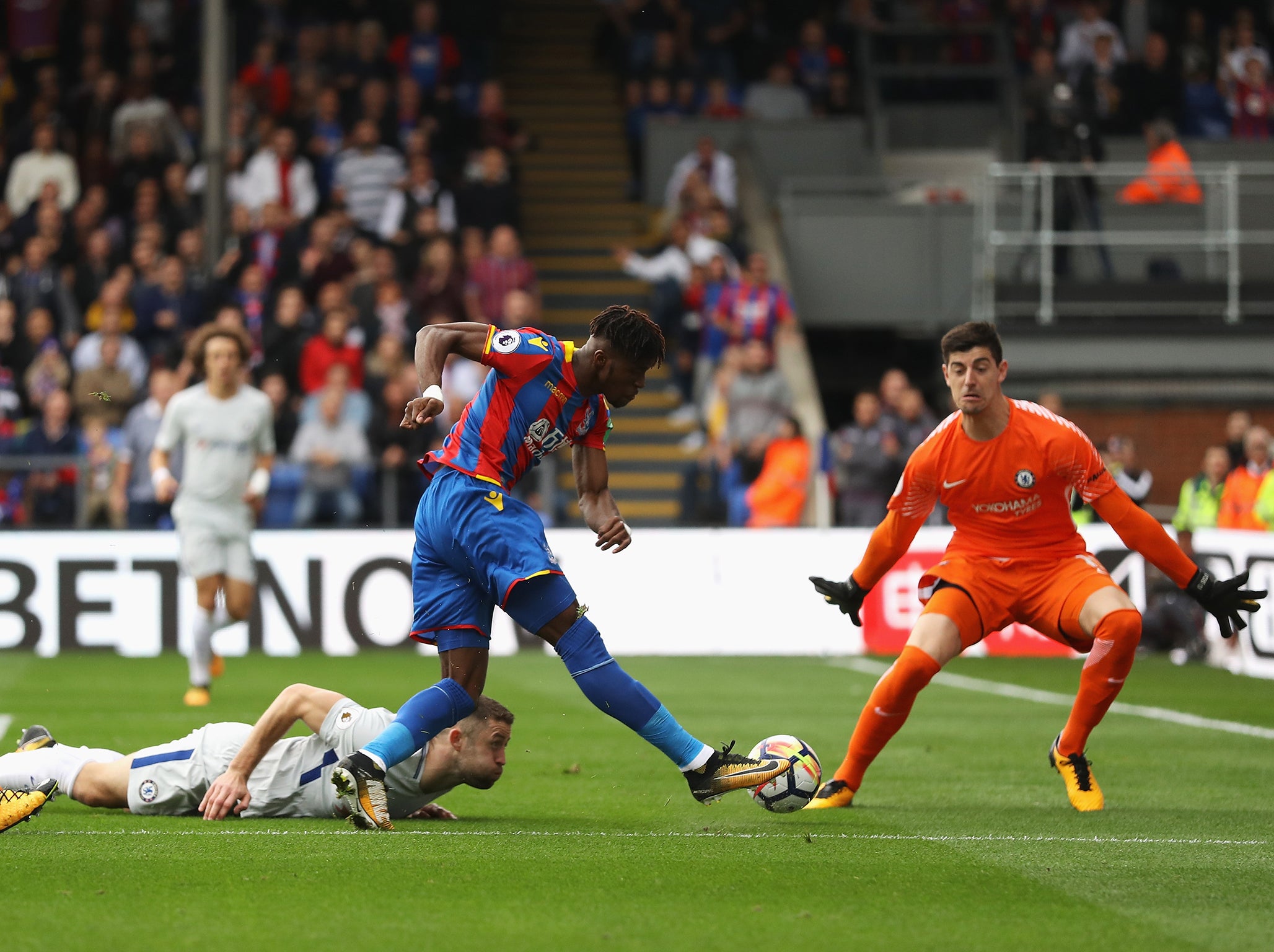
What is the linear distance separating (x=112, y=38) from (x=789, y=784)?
19336mm

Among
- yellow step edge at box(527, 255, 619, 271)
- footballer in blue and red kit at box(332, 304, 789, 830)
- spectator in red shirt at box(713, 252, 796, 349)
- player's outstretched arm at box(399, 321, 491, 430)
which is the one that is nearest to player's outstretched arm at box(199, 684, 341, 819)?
footballer in blue and red kit at box(332, 304, 789, 830)

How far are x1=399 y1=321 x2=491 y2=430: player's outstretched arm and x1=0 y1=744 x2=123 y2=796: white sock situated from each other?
196cm

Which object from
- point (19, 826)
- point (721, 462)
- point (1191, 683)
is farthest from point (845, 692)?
point (19, 826)

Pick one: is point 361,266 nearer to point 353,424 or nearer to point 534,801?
point 353,424

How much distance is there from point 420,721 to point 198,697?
19.1 feet

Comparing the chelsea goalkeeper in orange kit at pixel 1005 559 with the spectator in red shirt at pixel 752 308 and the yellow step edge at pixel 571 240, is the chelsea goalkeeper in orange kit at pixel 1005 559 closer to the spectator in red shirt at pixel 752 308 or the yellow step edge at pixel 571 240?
the spectator in red shirt at pixel 752 308

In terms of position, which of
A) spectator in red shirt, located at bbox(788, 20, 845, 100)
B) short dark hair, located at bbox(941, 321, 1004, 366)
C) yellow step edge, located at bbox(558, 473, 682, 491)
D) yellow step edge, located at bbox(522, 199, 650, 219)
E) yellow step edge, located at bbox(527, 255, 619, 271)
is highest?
spectator in red shirt, located at bbox(788, 20, 845, 100)

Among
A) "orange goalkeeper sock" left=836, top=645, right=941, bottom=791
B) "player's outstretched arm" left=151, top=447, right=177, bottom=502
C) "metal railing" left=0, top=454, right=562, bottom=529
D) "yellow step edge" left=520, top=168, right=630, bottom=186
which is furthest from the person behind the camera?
"yellow step edge" left=520, top=168, right=630, bottom=186

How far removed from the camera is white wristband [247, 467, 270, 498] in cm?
1190

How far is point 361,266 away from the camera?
19.3 m

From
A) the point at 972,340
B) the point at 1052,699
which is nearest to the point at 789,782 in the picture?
the point at 972,340

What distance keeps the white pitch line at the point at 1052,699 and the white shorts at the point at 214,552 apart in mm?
5402

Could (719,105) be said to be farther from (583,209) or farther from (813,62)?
(583,209)

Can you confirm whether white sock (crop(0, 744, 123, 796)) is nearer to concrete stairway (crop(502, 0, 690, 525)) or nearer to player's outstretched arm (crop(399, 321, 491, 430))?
player's outstretched arm (crop(399, 321, 491, 430))
